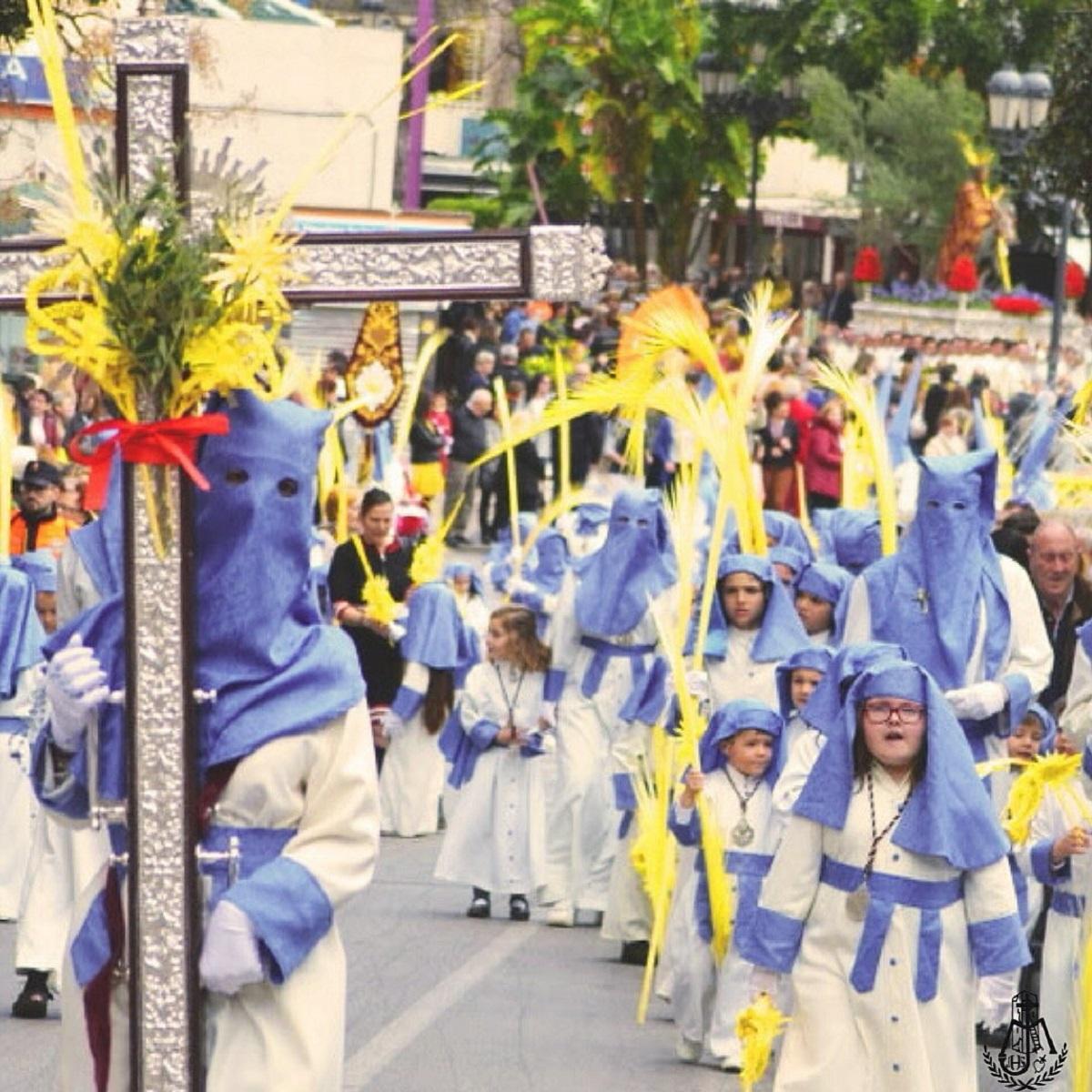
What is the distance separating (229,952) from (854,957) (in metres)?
2.81

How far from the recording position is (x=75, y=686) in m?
8.15

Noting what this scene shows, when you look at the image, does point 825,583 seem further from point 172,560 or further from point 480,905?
point 172,560

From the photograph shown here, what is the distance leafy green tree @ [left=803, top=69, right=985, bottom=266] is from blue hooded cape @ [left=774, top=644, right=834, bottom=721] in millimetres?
41202

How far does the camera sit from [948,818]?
33.9 ft

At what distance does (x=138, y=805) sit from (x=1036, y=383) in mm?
30223

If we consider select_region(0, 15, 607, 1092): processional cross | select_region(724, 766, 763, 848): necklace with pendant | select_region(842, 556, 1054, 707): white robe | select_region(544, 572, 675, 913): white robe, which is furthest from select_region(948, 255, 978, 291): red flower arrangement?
select_region(0, 15, 607, 1092): processional cross

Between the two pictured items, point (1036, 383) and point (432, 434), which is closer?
point (432, 434)

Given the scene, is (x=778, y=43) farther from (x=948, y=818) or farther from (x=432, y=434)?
(x=948, y=818)

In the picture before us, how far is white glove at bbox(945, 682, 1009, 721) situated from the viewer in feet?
44.8

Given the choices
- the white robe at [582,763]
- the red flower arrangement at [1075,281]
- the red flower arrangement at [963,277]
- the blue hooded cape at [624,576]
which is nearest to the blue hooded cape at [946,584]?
the blue hooded cape at [624,576]

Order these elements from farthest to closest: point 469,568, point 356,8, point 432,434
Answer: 1. point 356,8
2. point 432,434
3. point 469,568

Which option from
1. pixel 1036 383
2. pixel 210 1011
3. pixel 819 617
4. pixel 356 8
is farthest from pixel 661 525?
pixel 356 8

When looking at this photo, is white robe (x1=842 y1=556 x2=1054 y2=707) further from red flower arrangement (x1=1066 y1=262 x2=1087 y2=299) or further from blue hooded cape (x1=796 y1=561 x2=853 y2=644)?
red flower arrangement (x1=1066 y1=262 x2=1087 y2=299)

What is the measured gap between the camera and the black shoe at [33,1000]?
13.7 meters
